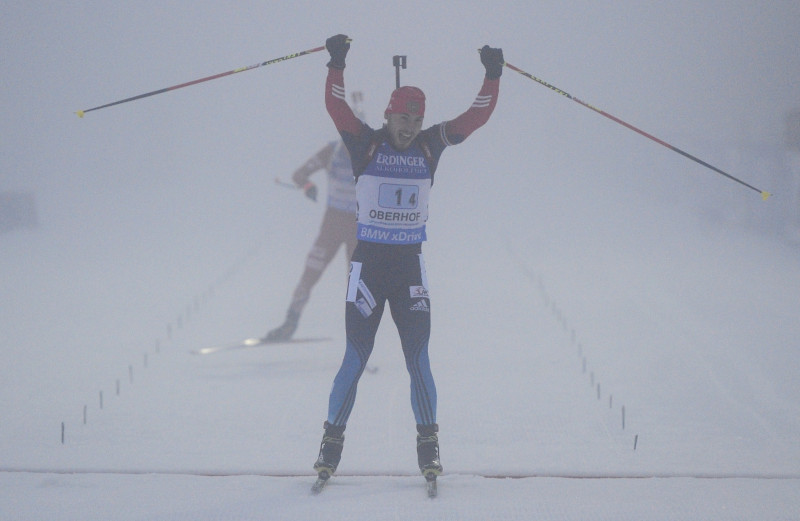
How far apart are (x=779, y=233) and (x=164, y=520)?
9027 millimetres

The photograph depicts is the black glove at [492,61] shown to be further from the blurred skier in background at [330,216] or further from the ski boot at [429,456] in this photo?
the blurred skier in background at [330,216]

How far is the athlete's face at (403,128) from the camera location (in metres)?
2.77

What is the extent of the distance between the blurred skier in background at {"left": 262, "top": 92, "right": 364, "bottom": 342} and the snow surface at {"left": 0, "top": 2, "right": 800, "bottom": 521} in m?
0.28

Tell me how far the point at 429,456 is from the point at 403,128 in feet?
3.46

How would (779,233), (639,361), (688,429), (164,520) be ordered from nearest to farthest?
(164,520), (688,429), (639,361), (779,233)

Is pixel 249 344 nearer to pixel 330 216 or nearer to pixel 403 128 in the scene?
pixel 330 216

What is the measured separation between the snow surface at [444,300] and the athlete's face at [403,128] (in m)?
1.12

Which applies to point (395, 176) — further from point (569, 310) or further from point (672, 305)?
point (672, 305)

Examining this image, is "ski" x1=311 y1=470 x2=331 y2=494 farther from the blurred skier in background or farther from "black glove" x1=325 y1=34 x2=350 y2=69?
the blurred skier in background

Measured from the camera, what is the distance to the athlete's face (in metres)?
2.77

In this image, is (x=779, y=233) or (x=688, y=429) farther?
(x=779, y=233)

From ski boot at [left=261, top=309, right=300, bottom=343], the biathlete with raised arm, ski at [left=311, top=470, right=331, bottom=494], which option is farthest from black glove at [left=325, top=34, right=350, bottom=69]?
ski boot at [left=261, top=309, right=300, bottom=343]

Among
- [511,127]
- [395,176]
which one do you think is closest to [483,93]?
[395,176]

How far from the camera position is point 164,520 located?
8.12ft
